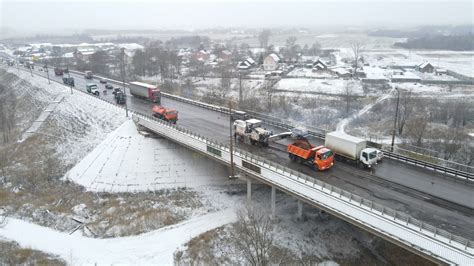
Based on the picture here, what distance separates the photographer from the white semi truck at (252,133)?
3147 cm

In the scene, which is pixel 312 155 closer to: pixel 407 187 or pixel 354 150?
pixel 354 150

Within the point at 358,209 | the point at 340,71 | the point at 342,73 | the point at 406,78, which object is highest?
the point at 358,209

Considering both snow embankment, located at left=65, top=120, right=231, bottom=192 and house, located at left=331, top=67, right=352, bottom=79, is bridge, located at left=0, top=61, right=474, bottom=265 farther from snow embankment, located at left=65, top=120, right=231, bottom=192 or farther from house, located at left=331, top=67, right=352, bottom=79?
house, located at left=331, top=67, right=352, bottom=79

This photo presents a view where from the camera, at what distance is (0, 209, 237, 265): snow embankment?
26.6 meters

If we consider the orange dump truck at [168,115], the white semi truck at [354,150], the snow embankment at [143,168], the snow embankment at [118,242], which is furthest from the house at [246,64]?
the white semi truck at [354,150]

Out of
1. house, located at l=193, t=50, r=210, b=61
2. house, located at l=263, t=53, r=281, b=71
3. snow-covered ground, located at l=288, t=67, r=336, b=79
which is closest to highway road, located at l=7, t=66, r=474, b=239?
snow-covered ground, located at l=288, t=67, r=336, b=79

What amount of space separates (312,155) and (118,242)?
17031 mm

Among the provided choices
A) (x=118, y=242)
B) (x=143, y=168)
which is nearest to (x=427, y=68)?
(x=143, y=168)

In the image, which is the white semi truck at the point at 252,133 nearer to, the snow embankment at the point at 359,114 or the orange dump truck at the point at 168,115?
the orange dump truck at the point at 168,115

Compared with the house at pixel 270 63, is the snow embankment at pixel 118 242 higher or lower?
lower

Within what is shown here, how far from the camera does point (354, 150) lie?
88.7ft

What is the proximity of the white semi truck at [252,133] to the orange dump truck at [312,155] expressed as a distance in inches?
159

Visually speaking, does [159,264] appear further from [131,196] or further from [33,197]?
[33,197]

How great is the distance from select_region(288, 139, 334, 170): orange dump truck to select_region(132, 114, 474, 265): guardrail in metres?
2.56
